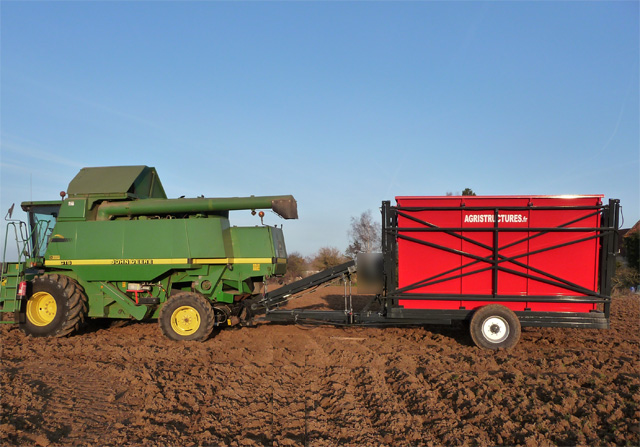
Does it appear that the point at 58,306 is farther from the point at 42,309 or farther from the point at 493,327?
the point at 493,327

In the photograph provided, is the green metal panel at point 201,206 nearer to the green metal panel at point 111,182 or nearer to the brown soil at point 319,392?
the green metal panel at point 111,182

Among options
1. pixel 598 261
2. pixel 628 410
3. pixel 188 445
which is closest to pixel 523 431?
pixel 628 410

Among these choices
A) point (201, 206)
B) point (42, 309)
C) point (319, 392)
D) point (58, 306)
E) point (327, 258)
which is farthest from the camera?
point (327, 258)

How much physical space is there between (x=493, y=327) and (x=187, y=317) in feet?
19.2

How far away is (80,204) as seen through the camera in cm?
977

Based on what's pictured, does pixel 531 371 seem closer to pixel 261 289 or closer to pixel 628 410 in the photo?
pixel 628 410

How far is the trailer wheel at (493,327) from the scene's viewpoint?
26.7 ft

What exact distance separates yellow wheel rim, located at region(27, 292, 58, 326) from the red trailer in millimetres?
7017

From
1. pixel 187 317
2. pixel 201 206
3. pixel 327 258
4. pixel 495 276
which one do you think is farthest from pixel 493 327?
pixel 327 258

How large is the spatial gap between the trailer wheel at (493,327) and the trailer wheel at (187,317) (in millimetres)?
4991

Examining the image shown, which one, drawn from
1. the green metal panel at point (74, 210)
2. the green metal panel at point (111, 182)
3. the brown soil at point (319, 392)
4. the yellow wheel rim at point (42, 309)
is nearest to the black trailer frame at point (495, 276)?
the brown soil at point (319, 392)

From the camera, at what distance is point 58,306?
9523 mm

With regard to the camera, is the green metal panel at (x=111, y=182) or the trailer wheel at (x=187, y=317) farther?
the green metal panel at (x=111, y=182)

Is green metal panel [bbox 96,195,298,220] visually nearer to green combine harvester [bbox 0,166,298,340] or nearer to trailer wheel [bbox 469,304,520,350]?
green combine harvester [bbox 0,166,298,340]
